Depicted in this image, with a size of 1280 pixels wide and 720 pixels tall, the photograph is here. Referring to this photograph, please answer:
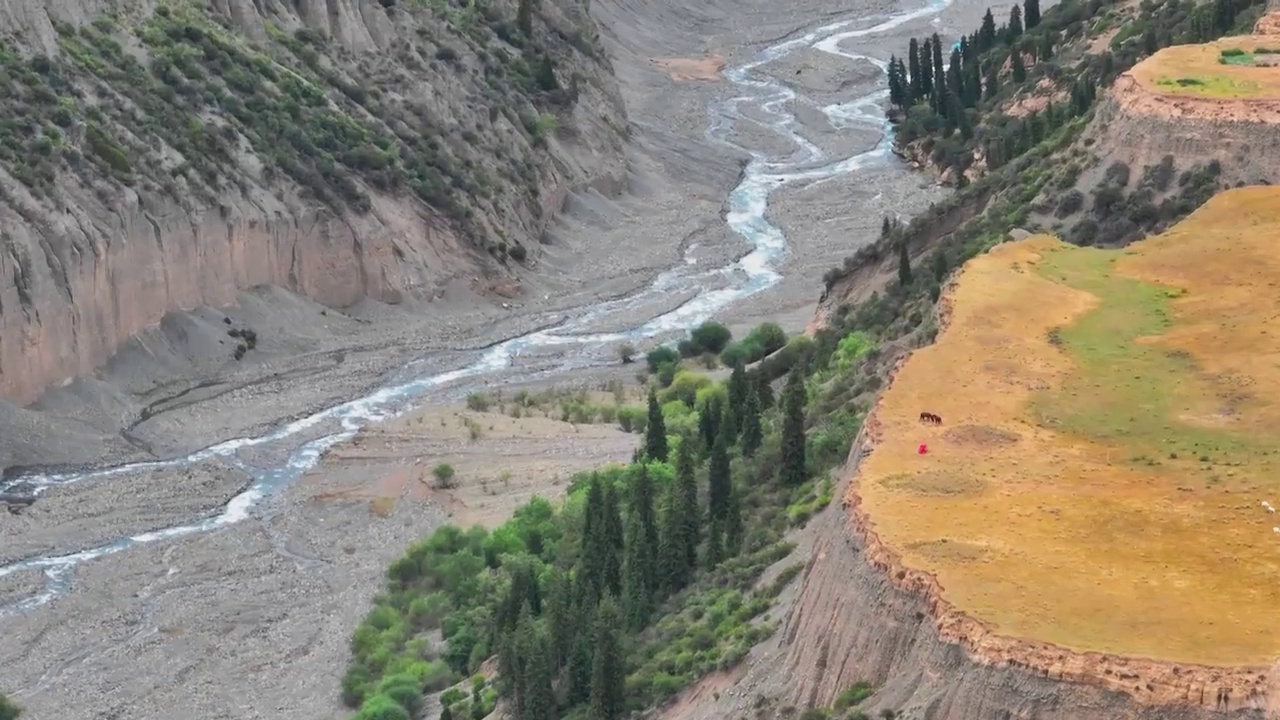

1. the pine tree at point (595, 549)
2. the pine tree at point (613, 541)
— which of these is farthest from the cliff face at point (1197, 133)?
the pine tree at point (595, 549)

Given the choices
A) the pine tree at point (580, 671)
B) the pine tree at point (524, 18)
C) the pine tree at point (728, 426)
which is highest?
the pine tree at point (524, 18)

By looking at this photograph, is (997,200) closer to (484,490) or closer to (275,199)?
(484,490)

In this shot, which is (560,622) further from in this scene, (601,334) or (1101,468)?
(601,334)

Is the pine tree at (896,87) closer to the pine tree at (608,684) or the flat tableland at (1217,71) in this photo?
the flat tableland at (1217,71)

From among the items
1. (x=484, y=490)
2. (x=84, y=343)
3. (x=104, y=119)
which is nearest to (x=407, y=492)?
(x=484, y=490)

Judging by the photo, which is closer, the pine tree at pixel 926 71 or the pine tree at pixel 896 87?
the pine tree at pixel 926 71

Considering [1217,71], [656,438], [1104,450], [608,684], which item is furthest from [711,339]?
[1104,450]

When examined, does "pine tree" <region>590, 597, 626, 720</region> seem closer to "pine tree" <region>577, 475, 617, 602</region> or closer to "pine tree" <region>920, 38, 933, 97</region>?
"pine tree" <region>577, 475, 617, 602</region>
